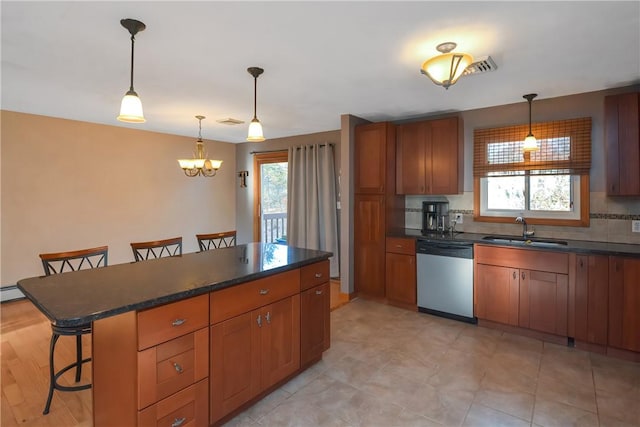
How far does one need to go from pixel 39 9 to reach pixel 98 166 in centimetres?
337

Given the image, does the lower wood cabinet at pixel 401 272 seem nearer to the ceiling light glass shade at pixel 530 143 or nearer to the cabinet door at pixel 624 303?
the ceiling light glass shade at pixel 530 143

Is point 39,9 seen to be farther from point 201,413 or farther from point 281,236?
point 281,236

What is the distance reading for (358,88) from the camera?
3213 mm

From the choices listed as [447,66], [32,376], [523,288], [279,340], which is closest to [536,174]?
[523,288]

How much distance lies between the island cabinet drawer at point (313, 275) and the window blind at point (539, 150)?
2397 mm

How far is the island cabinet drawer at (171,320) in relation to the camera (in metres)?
1.59

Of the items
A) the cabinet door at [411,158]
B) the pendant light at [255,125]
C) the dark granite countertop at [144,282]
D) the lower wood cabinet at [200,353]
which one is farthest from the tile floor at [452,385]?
the pendant light at [255,125]

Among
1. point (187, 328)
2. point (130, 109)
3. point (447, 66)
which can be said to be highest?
point (447, 66)

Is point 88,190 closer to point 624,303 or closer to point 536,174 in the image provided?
point 536,174

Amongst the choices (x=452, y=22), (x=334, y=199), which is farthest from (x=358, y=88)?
(x=334, y=199)

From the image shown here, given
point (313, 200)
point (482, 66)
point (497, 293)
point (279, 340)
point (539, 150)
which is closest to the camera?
point (279, 340)

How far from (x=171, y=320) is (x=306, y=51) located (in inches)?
76.5

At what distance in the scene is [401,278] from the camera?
408 centimetres

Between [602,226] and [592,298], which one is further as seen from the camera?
[602,226]
